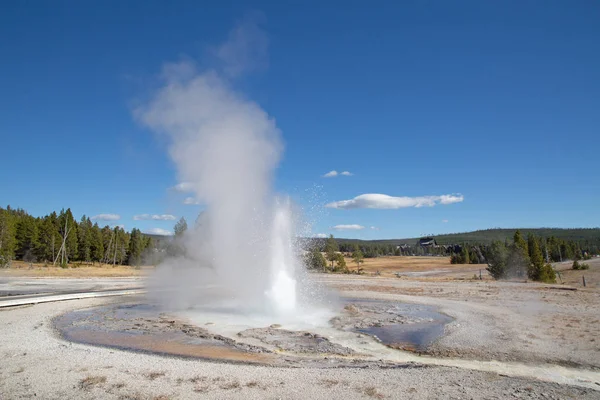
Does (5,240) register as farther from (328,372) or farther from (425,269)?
(425,269)

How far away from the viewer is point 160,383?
8.38 metres

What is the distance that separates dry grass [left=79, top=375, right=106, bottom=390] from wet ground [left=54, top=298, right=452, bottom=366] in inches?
108

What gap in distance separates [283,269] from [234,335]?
226 inches

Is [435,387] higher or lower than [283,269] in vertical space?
lower

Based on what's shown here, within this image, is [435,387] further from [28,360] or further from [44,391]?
[28,360]

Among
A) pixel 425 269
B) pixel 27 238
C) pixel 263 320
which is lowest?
pixel 425 269

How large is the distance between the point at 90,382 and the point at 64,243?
63722 mm

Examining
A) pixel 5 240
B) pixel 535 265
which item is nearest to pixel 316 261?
pixel 535 265

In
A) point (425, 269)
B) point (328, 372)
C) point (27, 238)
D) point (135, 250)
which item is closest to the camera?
point (328, 372)

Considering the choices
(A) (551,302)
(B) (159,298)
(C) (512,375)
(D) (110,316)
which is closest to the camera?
(C) (512,375)

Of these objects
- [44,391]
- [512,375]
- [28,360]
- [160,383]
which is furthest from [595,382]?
[28,360]

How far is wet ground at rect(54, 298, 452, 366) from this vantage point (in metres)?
11.4

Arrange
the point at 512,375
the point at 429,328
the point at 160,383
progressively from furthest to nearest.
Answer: the point at 429,328, the point at 512,375, the point at 160,383

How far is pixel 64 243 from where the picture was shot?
6294cm
